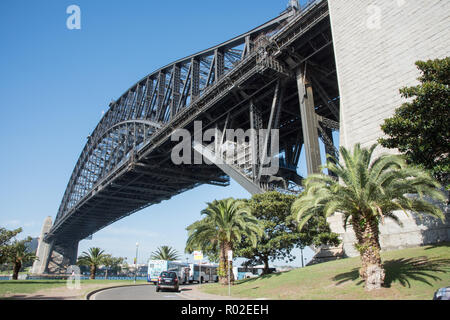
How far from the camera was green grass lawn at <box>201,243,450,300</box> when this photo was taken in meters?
11.3

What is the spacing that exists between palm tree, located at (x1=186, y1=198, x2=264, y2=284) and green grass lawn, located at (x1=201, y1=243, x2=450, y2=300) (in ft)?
21.3

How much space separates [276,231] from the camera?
87.3 feet

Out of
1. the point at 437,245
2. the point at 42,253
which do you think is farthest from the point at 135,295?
the point at 42,253

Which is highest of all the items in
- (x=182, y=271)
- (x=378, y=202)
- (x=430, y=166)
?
(x=430, y=166)

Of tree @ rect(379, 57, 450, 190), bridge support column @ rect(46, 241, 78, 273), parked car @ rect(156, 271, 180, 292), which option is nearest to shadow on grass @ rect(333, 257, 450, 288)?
tree @ rect(379, 57, 450, 190)

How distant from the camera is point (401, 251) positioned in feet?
57.5

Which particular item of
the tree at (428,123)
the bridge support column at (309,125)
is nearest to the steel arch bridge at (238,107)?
the bridge support column at (309,125)

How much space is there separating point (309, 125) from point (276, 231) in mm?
9846

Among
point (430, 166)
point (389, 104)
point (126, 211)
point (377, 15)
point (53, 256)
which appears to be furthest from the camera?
point (53, 256)

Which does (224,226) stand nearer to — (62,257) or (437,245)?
(437,245)

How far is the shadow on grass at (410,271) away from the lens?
11.9m

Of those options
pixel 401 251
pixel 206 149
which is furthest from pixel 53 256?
pixel 401 251

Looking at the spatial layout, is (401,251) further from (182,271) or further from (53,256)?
(53,256)
